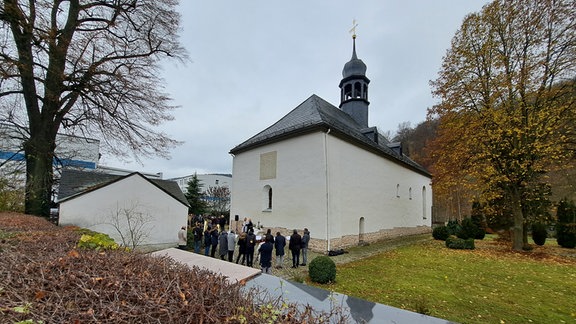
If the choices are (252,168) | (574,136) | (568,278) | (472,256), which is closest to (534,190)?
(574,136)

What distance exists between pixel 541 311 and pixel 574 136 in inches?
418

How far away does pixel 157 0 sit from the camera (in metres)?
12.1

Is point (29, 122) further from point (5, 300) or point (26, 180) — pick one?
point (5, 300)

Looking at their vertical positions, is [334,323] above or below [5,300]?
below

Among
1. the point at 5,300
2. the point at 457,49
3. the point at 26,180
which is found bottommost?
the point at 5,300

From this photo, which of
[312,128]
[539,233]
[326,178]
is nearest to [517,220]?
[539,233]

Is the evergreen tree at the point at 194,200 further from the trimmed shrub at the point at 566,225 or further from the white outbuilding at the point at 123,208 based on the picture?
the trimmed shrub at the point at 566,225

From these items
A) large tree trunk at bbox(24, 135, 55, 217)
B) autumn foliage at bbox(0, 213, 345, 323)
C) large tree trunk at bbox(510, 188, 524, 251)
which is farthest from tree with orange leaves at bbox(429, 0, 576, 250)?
large tree trunk at bbox(24, 135, 55, 217)

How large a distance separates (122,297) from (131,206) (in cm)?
1339

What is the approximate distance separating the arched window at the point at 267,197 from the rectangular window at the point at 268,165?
731 mm

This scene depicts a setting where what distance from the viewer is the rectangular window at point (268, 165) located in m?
15.3

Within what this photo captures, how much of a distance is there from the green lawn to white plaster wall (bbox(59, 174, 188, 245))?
33.4 feet

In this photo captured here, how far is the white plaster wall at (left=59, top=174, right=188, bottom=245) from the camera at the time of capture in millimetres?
11886

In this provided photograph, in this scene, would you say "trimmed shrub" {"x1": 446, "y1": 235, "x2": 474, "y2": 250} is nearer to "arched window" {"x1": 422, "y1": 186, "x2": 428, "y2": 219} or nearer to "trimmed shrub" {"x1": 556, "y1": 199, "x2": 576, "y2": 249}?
"trimmed shrub" {"x1": 556, "y1": 199, "x2": 576, "y2": 249}
